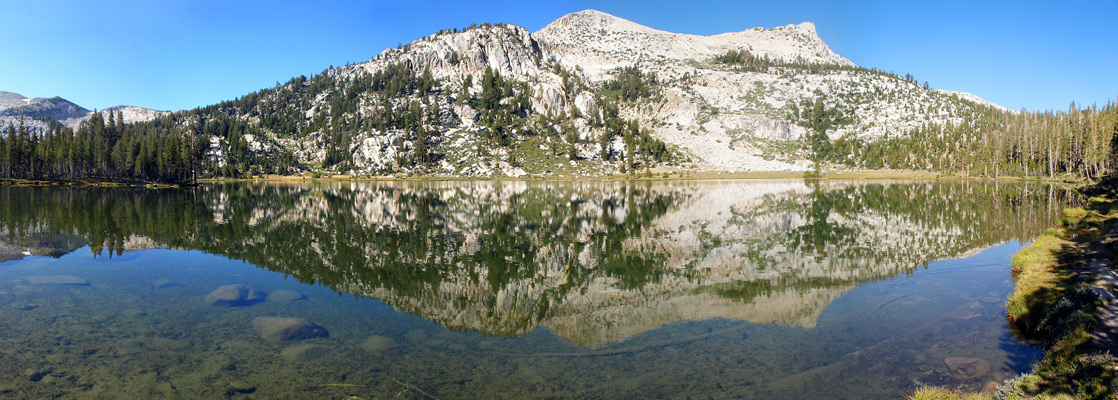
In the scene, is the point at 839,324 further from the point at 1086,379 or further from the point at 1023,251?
the point at 1023,251

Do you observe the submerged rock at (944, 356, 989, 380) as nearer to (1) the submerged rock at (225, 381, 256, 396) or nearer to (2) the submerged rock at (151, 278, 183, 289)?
(1) the submerged rock at (225, 381, 256, 396)

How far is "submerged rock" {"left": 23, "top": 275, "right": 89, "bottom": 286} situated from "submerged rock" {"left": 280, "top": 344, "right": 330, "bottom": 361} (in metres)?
11.4

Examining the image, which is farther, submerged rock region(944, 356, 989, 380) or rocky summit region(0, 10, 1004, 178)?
rocky summit region(0, 10, 1004, 178)

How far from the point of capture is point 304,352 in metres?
10.2

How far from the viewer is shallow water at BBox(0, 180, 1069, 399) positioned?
29.4 feet

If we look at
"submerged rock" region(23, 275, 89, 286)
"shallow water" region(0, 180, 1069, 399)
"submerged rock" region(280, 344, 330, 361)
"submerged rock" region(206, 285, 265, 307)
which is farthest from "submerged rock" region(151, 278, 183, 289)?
"submerged rock" region(280, 344, 330, 361)

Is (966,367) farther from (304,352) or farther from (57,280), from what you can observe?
(57,280)

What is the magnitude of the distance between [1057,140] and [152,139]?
19143 cm

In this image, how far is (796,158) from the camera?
17075 centimetres

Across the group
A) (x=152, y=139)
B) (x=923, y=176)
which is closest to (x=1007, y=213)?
(x=923, y=176)

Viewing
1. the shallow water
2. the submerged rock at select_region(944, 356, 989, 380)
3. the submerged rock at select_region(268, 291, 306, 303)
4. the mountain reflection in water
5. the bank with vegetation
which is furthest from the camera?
the submerged rock at select_region(268, 291, 306, 303)

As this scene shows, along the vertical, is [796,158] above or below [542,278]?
above

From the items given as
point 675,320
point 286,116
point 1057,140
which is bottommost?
point 675,320

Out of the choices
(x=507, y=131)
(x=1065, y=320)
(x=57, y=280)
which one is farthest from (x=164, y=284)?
(x=507, y=131)
